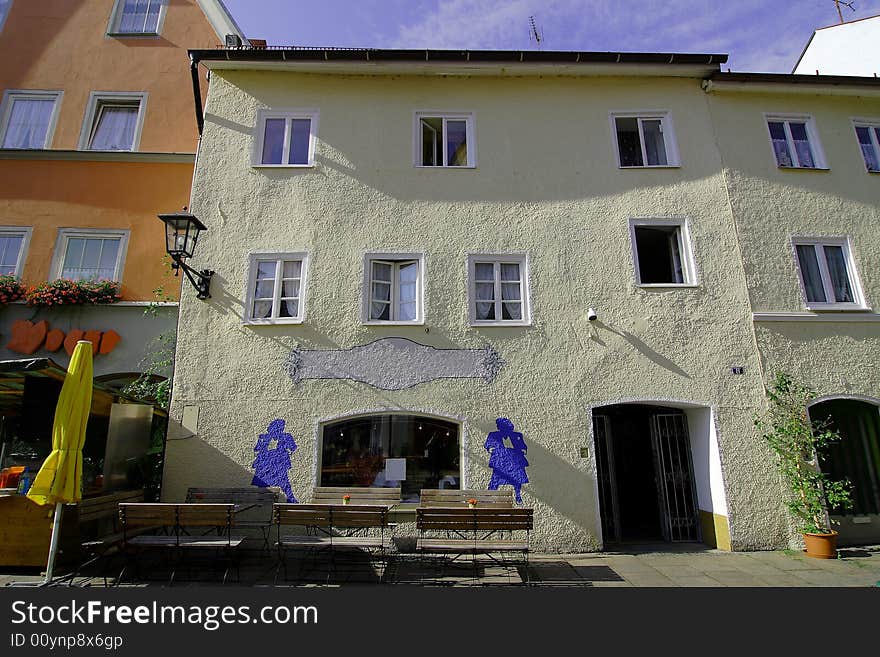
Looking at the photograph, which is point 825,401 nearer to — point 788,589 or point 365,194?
point 788,589

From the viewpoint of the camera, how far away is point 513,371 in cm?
960

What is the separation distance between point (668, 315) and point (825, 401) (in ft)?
11.2

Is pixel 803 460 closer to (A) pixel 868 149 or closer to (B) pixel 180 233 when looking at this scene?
(A) pixel 868 149

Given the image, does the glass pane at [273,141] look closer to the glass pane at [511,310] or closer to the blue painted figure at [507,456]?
the glass pane at [511,310]

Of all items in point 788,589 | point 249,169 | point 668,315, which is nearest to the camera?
point 788,589

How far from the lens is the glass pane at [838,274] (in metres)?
10.4

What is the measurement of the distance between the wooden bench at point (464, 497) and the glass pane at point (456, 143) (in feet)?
22.3

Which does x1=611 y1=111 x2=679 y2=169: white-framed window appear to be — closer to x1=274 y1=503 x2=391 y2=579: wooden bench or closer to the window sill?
the window sill

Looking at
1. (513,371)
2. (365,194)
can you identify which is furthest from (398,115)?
(513,371)

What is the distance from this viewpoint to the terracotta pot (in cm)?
841

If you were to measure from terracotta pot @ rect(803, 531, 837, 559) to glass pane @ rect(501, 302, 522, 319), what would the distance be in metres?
6.26

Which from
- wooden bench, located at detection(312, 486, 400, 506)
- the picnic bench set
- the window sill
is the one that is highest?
the window sill

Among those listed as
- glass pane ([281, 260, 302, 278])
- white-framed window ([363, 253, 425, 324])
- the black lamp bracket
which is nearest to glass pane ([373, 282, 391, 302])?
white-framed window ([363, 253, 425, 324])

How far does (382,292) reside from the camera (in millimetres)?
10180
